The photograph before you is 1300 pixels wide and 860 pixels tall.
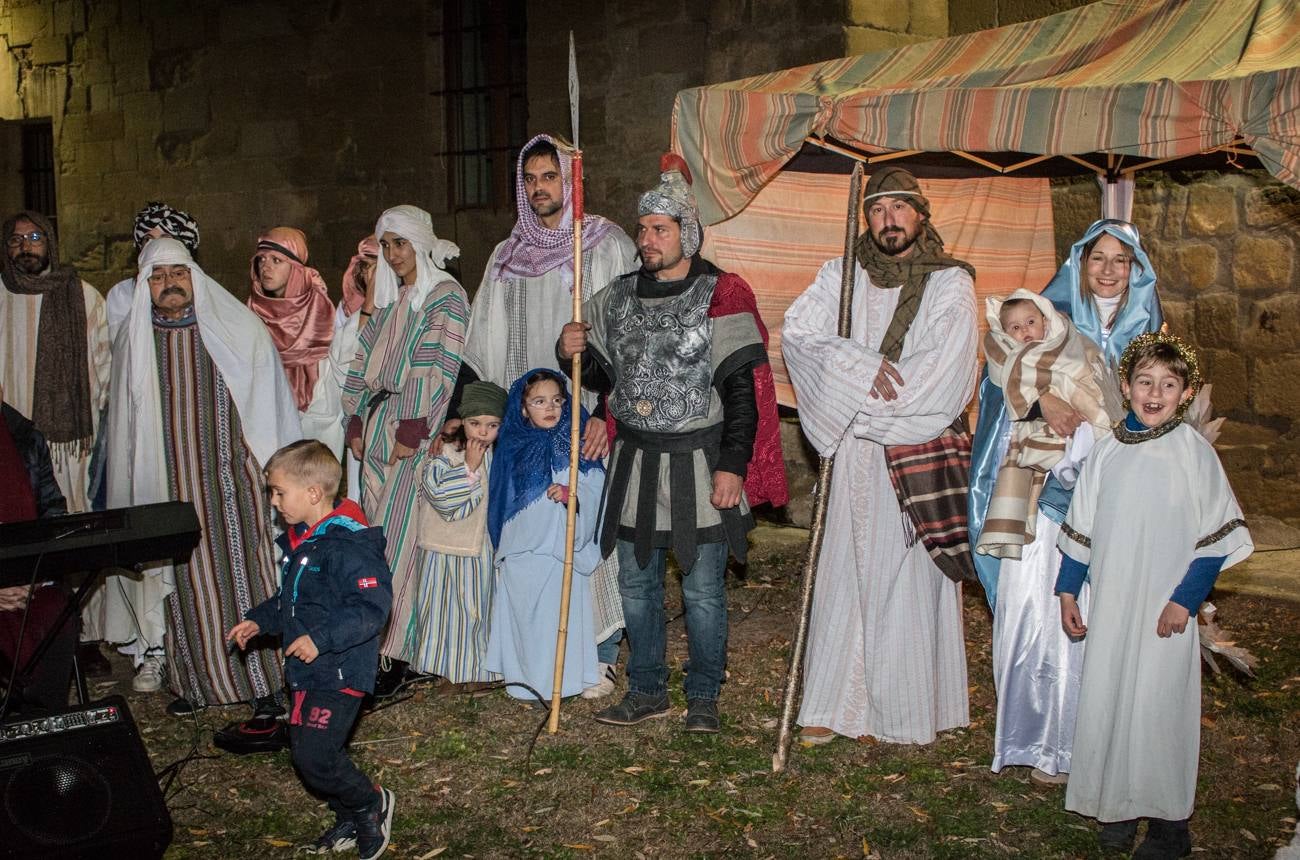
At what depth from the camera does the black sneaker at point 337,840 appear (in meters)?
3.93

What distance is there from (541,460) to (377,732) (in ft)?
3.92

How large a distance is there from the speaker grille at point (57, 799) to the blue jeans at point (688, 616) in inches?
75.3

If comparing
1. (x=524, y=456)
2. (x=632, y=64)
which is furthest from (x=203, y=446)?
(x=632, y=64)

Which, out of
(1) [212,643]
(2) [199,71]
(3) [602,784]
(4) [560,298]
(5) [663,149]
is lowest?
(3) [602,784]

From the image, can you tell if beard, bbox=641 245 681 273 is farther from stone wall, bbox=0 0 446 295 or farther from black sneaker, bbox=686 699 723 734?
stone wall, bbox=0 0 446 295

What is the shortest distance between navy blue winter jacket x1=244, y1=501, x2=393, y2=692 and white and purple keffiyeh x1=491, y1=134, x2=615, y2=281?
169 centimetres

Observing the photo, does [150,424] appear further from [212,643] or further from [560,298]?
[560,298]

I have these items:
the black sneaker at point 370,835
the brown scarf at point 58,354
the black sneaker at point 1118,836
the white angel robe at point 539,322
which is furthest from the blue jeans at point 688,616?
the brown scarf at point 58,354

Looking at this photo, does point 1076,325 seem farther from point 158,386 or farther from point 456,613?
point 158,386

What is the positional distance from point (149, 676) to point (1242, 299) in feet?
19.9

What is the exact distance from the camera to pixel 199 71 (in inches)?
430

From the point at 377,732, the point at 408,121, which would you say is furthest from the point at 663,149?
the point at 377,732

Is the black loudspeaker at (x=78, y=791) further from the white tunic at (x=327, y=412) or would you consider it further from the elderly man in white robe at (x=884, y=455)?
the elderly man in white robe at (x=884, y=455)

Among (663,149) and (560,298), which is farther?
(663,149)
